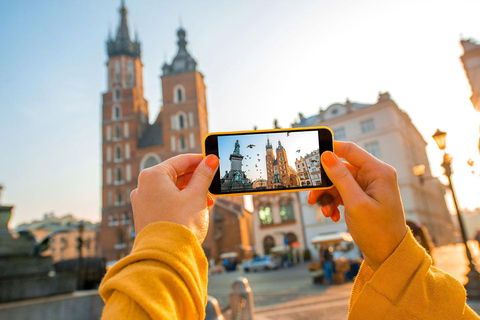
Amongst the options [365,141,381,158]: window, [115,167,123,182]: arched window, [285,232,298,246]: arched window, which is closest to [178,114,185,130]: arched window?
[115,167,123,182]: arched window

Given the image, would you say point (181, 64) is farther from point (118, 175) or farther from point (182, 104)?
point (118, 175)

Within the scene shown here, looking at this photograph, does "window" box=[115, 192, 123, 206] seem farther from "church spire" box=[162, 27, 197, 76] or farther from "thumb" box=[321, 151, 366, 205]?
"thumb" box=[321, 151, 366, 205]

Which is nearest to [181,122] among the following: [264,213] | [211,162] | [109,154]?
[109,154]

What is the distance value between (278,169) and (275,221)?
33.5 m

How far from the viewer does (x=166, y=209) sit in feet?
3.56

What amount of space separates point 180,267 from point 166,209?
0.25 m

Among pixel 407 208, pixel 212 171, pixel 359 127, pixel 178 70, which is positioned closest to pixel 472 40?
pixel 359 127

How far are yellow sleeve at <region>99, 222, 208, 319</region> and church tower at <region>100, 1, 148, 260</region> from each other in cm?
4079

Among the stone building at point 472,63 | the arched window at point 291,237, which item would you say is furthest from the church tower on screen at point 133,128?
the stone building at point 472,63

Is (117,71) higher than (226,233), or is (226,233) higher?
(117,71)

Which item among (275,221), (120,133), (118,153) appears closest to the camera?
(275,221)

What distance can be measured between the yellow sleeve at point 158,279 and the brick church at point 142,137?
37.5 m

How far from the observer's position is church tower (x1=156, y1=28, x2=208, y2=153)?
137ft

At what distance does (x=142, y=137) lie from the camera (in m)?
47.6
